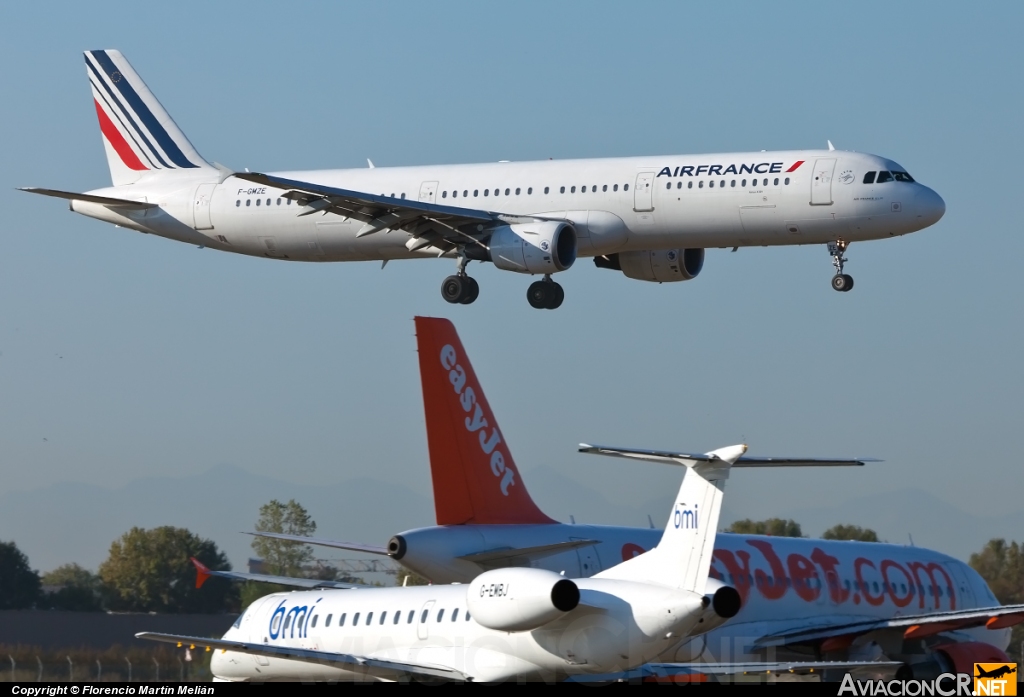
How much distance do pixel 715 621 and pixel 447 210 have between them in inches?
660

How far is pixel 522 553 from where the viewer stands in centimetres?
3469

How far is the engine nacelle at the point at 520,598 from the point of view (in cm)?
2562

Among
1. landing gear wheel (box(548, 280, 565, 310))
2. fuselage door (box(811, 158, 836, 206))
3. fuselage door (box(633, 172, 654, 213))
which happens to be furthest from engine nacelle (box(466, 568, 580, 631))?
fuselage door (box(811, 158, 836, 206))

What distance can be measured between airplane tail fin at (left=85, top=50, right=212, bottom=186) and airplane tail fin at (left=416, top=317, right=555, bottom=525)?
11.3 meters

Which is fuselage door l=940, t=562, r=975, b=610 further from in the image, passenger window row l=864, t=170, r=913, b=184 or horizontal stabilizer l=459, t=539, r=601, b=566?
horizontal stabilizer l=459, t=539, r=601, b=566

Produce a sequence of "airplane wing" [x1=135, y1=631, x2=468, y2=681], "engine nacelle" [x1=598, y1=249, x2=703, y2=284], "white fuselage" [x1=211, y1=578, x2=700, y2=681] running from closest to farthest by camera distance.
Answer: "white fuselage" [x1=211, y1=578, x2=700, y2=681] → "airplane wing" [x1=135, y1=631, x2=468, y2=681] → "engine nacelle" [x1=598, y1=249, x2=703, y2=284]

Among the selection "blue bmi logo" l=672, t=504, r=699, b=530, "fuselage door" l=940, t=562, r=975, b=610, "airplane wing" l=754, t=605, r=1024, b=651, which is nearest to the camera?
"blue bmi logo" l=672, t=504, r=699, b=530

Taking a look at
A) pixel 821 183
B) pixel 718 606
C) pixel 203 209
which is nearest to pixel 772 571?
pixel 821 183

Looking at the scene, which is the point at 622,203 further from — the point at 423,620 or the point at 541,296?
the point at 423,620

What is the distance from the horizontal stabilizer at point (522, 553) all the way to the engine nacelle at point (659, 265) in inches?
361

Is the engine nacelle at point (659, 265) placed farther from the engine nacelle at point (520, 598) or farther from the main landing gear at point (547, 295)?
the engine nacelle at point (520, 598)

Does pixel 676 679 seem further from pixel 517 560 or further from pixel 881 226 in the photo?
pixel 881 226

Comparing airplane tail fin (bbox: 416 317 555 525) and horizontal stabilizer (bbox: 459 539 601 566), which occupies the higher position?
airplane tail fin (bbox: 416 317 555 525)

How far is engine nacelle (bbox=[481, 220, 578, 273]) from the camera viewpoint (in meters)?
39.6
